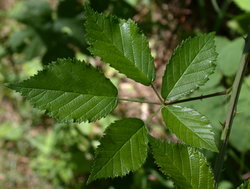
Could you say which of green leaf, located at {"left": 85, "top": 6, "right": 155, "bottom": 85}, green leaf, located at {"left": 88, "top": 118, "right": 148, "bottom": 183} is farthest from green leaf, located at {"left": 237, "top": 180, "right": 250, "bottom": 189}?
green leaf, located at {"left": 85, "top": 6, "right": 155, "bottom": 85}

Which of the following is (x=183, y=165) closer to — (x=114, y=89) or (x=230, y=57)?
(x=114, y=89)

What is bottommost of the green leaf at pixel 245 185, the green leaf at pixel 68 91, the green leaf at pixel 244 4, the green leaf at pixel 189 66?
the green leaf at pixel 245 185

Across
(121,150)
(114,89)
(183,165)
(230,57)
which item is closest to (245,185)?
(183,165)

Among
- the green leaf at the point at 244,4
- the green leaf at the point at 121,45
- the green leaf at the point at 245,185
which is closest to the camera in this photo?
the green leaf at the point at 245,185

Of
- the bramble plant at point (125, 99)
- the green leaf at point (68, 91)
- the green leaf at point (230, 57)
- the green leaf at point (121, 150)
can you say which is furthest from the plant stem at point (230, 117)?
the green leaf at point (230, 57)

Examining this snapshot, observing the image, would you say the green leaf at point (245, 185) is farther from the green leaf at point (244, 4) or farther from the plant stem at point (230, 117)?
the green leaf at point (244, 4)

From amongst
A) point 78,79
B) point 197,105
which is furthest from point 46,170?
point 78,79

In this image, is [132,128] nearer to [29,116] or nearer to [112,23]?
[112,23]
